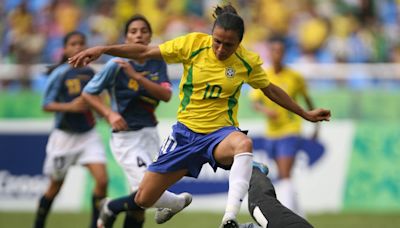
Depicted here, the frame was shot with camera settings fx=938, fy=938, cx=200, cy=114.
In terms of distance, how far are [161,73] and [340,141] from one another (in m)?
6.10

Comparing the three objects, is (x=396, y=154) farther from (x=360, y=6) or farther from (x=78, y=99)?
(x=78, y=99)

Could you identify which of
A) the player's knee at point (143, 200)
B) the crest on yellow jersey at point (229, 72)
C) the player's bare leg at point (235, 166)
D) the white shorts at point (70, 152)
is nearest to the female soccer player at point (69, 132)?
the white shorts at point (70, 152)

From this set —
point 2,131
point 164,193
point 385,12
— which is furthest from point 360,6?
point 164,193

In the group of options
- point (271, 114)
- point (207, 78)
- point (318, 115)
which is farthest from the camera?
point (271, 114)

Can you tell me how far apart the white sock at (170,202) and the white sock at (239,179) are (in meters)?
1.46

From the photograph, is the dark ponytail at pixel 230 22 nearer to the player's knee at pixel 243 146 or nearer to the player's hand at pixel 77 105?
the player's knee at pixel 243 146

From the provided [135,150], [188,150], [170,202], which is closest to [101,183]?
[135,150]

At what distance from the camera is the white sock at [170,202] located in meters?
8.84

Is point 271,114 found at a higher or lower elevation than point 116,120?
higher

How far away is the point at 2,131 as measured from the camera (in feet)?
52.0

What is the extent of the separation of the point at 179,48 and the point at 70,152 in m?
4.16

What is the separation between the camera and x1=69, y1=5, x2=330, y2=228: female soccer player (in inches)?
305

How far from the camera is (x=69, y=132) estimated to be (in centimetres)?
1173

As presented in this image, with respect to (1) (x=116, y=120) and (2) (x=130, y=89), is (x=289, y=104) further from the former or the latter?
(2) (x=130, y=89)
